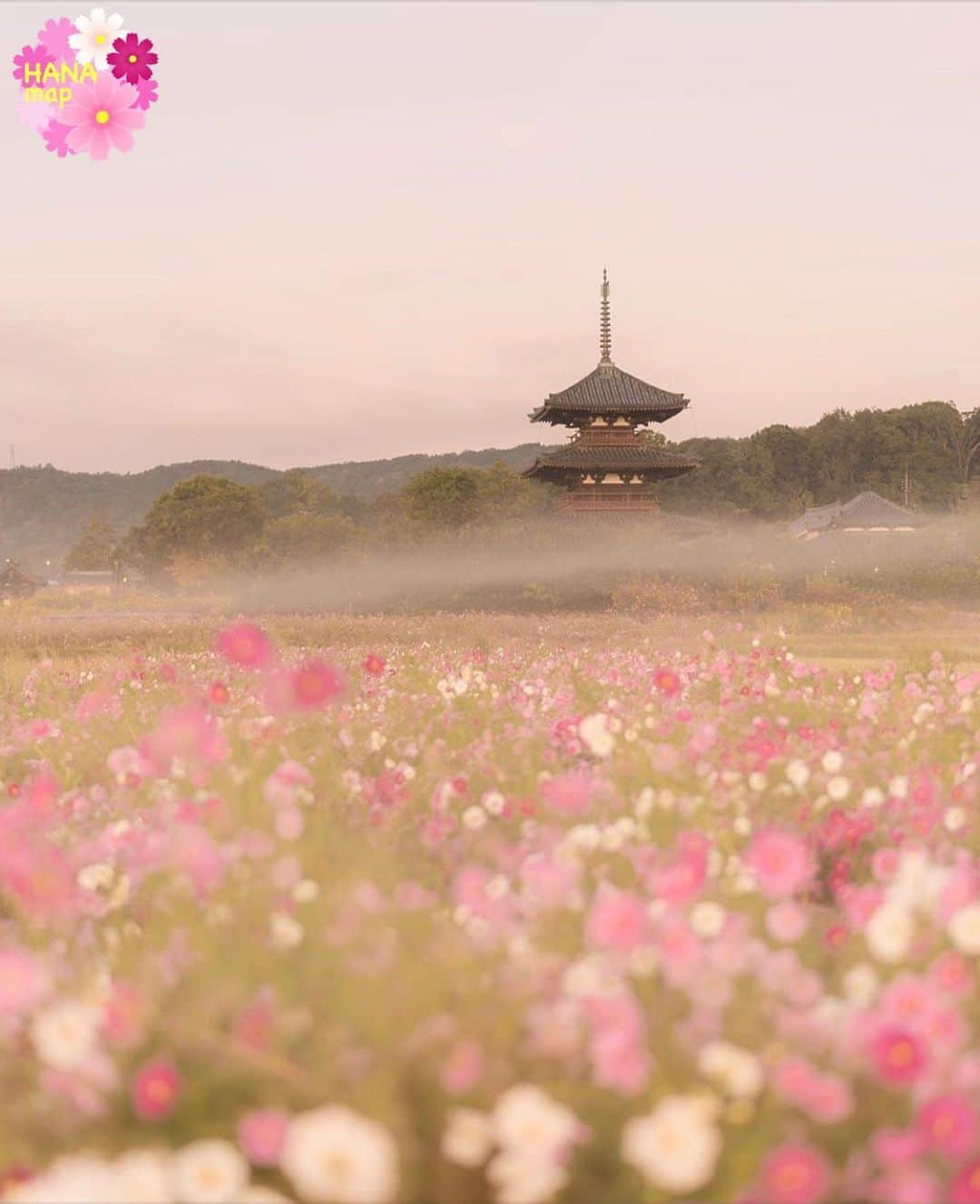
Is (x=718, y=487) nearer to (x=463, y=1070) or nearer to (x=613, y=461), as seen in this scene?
(x=613, y=461)

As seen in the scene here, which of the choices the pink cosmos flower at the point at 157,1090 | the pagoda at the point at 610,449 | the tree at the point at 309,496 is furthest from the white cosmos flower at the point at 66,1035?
the tree at the point at 309,496

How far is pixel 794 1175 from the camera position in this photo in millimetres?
1565

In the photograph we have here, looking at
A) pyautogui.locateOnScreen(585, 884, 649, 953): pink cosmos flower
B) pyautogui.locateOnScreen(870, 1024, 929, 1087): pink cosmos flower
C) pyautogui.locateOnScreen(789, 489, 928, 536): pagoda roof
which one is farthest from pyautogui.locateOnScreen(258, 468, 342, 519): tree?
pyautogui.locateOnScreen(870, 1024, 929, 1087): pink cosmos flower

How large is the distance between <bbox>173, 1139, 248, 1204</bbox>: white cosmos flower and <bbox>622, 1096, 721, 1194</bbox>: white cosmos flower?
555 millimetres

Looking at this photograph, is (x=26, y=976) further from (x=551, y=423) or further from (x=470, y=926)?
(x=551, y=423)

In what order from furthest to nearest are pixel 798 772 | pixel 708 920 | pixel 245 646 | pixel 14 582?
pixel 14 582 → pixel 798 772 → pixel 245 646 → pixel 708 920

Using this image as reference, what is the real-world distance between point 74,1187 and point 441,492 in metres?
A: 52.5

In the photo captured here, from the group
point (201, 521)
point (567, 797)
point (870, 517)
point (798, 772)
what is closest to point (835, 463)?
point (870, 517)

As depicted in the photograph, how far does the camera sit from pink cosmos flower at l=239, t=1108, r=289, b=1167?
1.66 metres

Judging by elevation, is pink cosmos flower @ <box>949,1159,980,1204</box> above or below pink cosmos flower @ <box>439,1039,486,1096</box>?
below

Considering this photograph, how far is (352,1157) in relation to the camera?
1474 millimetres

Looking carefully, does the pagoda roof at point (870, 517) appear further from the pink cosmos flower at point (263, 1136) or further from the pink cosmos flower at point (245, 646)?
the pink cosmos flower at point (263, 1136)

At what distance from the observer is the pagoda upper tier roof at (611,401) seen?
3478cm

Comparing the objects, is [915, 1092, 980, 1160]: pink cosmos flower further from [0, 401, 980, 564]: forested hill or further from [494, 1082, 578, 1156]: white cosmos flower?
[0, 401, 980, 564]: forested hill
